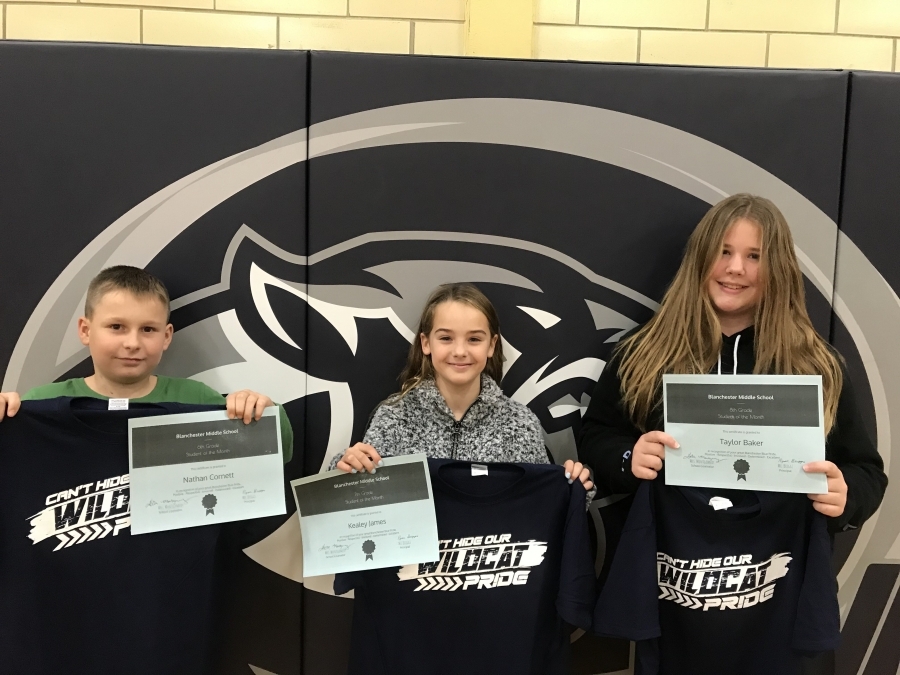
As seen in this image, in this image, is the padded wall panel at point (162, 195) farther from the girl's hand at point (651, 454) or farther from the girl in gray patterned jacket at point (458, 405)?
A: the girl's hand at point (651, 454)

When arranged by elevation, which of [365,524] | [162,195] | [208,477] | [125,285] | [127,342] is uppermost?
[162,195]

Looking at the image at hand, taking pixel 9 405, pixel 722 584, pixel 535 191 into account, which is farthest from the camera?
pixel 535 191

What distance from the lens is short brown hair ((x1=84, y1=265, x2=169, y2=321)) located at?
1.39 m

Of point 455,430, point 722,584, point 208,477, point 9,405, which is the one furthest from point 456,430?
point 9,405

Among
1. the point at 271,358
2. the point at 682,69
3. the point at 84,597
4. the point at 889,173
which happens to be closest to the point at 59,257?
the point at 271,358

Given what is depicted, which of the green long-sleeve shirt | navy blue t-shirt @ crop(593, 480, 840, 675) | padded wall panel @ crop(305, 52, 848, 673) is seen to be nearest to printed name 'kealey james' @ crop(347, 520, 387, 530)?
the green long-sleeve shirt

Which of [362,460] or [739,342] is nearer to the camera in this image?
[362,460]

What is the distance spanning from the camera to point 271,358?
1566mm

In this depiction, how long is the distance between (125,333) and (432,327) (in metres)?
0.71

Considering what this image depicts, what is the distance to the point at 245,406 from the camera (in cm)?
127

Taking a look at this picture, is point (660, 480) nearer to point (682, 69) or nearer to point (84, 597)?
point (682, 69)

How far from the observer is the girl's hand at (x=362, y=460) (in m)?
1.28

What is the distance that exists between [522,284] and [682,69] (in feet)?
2.26
